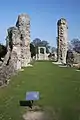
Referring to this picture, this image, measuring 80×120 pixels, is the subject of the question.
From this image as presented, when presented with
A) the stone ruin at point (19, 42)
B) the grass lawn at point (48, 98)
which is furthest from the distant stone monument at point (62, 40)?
the grass lawn at point (48, 98)

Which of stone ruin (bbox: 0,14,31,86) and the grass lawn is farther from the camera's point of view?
stone ruin (bbox: 0,14,31,86)

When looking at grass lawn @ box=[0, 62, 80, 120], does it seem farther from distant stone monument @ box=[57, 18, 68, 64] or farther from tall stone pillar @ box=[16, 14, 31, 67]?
distant stone monument @ box=[57, 18, 68, 64]

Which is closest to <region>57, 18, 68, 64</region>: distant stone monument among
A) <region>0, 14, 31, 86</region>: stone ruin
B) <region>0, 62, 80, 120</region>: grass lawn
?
<region>0, 14, 31, 86</region>: stone ruin

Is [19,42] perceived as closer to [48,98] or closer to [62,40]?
[62,40]

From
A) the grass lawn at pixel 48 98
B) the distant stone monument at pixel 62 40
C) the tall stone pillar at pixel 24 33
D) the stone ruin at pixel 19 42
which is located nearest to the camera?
the grass lawn at pixel 48 98

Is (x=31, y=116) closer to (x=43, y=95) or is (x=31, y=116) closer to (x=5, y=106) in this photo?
(x=5, y=106)

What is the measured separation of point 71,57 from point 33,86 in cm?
1383

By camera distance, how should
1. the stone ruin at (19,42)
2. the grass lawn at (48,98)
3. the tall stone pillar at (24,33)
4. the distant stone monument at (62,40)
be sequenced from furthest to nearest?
the distant stone monument at (62,40) → the tall stone pillar at (24,33) → the stone ruin at (19,42) → the grass lawn at (48,98)

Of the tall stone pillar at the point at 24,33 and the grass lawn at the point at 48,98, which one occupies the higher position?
the tall stone pillar at the point at 24,33

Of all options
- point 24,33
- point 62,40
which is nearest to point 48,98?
point 24,33

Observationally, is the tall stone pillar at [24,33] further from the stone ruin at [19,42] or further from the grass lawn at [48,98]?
the grass lawn at [48,98]

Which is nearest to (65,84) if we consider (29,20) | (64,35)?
(29,20)

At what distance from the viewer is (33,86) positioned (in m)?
11.9

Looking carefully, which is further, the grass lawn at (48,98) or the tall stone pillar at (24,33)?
the tall stone pillar at (24,33)
